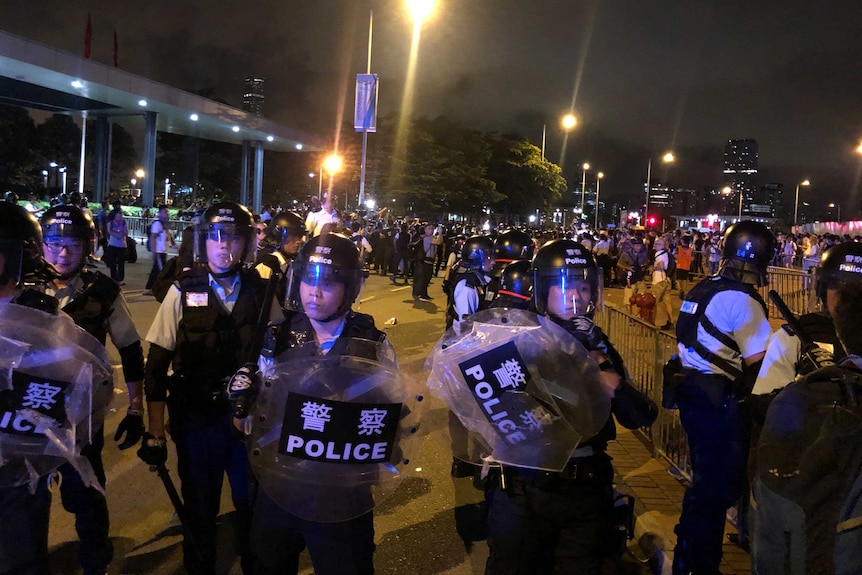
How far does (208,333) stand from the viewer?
10.6 feet

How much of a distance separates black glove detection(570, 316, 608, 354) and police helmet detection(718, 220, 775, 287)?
1.54 m

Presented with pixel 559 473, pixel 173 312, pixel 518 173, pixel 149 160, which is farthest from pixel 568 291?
pixel 518 173

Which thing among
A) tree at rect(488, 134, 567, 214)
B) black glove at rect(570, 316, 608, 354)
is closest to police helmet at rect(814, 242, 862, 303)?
black glove at rect(570, 316, 608, 354)

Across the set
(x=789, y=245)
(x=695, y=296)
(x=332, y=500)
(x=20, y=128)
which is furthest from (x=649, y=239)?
(x=20, y=128)

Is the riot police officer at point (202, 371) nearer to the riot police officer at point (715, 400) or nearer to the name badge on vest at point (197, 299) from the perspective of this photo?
the name badge on vest at point (197, 299)

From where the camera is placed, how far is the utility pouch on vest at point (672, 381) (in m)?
3.56

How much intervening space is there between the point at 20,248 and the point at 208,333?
0.91 meters

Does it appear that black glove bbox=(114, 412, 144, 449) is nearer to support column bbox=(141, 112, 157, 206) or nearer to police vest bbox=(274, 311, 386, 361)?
police vest bbox=(274, 311, 386, 361)

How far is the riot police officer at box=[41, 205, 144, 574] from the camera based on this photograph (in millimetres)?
3229

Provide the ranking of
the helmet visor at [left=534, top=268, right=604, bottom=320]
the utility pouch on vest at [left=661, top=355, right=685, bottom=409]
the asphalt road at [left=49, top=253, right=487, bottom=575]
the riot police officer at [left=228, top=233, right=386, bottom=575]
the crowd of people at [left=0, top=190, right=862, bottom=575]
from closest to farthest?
the crowd of people at [left=0, top=190, right=862, bottom=575], the riot police officer at [left=228, top=233, right=386, bottom=575], the helmet visor at [left=534, top=268, right=604, bottom=320], the utility pouch on vest at [left=661, top=355, right=685, bottom=409], the asphalt road at [left=49, top=253, right=487, bottom=575]

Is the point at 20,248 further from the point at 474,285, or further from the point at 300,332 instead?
the point at 474,285

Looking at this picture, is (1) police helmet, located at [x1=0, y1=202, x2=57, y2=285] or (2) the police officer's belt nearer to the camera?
(2) the police officer's belt

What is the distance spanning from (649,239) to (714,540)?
27.3 meters

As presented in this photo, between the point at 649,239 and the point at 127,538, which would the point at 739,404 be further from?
the point at 649,239
